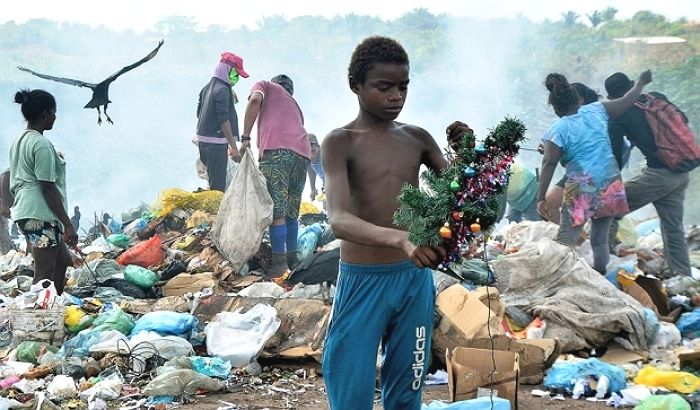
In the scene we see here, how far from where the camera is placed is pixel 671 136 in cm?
682

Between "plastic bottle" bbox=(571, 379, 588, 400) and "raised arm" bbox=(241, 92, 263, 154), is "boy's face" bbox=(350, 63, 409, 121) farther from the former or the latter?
"raised arm" bbox=(241, 92, 263, 154)

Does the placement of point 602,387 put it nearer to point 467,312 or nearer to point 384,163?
point 467,312

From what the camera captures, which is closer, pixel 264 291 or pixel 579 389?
pixel 579 389

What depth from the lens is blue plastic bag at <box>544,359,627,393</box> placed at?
450 cm

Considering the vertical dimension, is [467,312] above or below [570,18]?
below

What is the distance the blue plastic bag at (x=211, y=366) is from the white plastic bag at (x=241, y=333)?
116 mm

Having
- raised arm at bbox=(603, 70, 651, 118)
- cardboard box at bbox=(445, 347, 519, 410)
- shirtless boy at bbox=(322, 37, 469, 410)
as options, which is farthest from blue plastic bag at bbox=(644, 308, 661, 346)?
shirtless boy at bbox=(322, 37, 469, 410)

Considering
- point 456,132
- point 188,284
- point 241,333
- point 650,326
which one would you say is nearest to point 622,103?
point 650,326

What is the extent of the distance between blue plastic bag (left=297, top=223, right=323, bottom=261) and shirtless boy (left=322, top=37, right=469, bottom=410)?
5.34m

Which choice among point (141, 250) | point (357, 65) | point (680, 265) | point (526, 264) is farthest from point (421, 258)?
point (141, 250)

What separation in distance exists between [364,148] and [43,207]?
3.74 m

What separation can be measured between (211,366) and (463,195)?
2984mm

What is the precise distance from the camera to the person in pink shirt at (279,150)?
284 inches

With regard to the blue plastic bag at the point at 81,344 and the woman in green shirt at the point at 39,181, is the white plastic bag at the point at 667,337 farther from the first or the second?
the woman in green shirt at the point at 39,181
